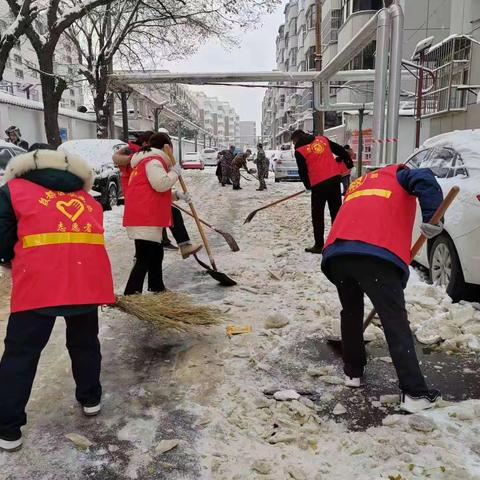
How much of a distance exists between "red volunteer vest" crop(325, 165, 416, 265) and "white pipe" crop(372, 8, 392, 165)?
15.2 ft

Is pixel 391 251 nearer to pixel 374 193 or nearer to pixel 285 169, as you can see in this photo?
pixel 374 193

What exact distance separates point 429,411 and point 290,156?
19.5m

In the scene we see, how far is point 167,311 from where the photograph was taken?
12.6 ft

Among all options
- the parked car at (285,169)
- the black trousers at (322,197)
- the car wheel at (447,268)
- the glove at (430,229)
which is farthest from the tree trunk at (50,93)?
the glove at (430,229)

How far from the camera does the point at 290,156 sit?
71.7 ft

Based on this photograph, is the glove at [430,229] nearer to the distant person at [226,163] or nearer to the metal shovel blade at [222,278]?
the metal shovel blade at [222,278]

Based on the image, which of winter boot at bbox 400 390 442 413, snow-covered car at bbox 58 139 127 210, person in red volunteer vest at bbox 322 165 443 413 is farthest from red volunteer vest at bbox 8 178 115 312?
snow-covered car at bbox 58 139 127 210

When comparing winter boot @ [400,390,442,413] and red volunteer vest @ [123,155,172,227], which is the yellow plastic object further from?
winter boot @ [400,390,442,413]

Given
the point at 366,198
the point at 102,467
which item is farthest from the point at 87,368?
the point at 366,198

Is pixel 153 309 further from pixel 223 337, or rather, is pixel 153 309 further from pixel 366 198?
pixel 366 198

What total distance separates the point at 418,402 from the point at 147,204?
9.12 ft

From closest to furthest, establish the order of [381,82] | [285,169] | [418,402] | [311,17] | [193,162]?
[418,402]
[381,82]
[285,169]
[193,162]
[311,17]

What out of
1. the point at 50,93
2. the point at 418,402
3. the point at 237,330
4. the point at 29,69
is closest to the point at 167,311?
the point at 237,330

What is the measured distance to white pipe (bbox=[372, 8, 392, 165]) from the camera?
7.27 meters
